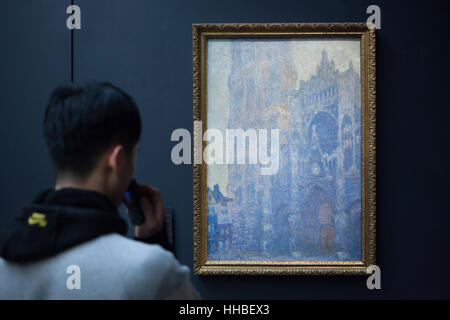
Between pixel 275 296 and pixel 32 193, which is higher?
pixel 32 193

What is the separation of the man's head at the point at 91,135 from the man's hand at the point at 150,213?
19 centimetres

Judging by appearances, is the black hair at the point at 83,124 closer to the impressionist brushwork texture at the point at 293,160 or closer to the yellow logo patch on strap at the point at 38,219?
the yellow logo patch on strap at the point at 38,219

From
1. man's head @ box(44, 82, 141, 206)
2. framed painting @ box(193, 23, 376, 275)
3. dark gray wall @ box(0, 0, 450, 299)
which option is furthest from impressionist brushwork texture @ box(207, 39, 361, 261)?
man's head @ box(44, 82, 141, 206)

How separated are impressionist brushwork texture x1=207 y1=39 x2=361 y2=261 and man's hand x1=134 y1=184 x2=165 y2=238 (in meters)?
1.13

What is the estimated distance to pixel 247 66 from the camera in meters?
2.30

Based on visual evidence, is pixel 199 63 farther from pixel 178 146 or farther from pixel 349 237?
pixel 349 237

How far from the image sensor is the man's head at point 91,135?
2.88ft

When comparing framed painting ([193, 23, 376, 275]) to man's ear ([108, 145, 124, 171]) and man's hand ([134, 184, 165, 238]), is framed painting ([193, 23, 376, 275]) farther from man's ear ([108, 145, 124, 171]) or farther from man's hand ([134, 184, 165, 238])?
man's ear ([108, 145, 124, 171])

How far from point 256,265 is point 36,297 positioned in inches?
61.2

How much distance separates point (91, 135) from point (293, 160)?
156cm

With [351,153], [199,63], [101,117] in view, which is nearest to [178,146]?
[199,63]

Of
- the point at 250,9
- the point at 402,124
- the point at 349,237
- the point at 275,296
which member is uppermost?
the point at 250,9

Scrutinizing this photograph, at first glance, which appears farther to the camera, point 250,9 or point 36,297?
point 250,9

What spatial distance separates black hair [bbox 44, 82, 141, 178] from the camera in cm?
88
